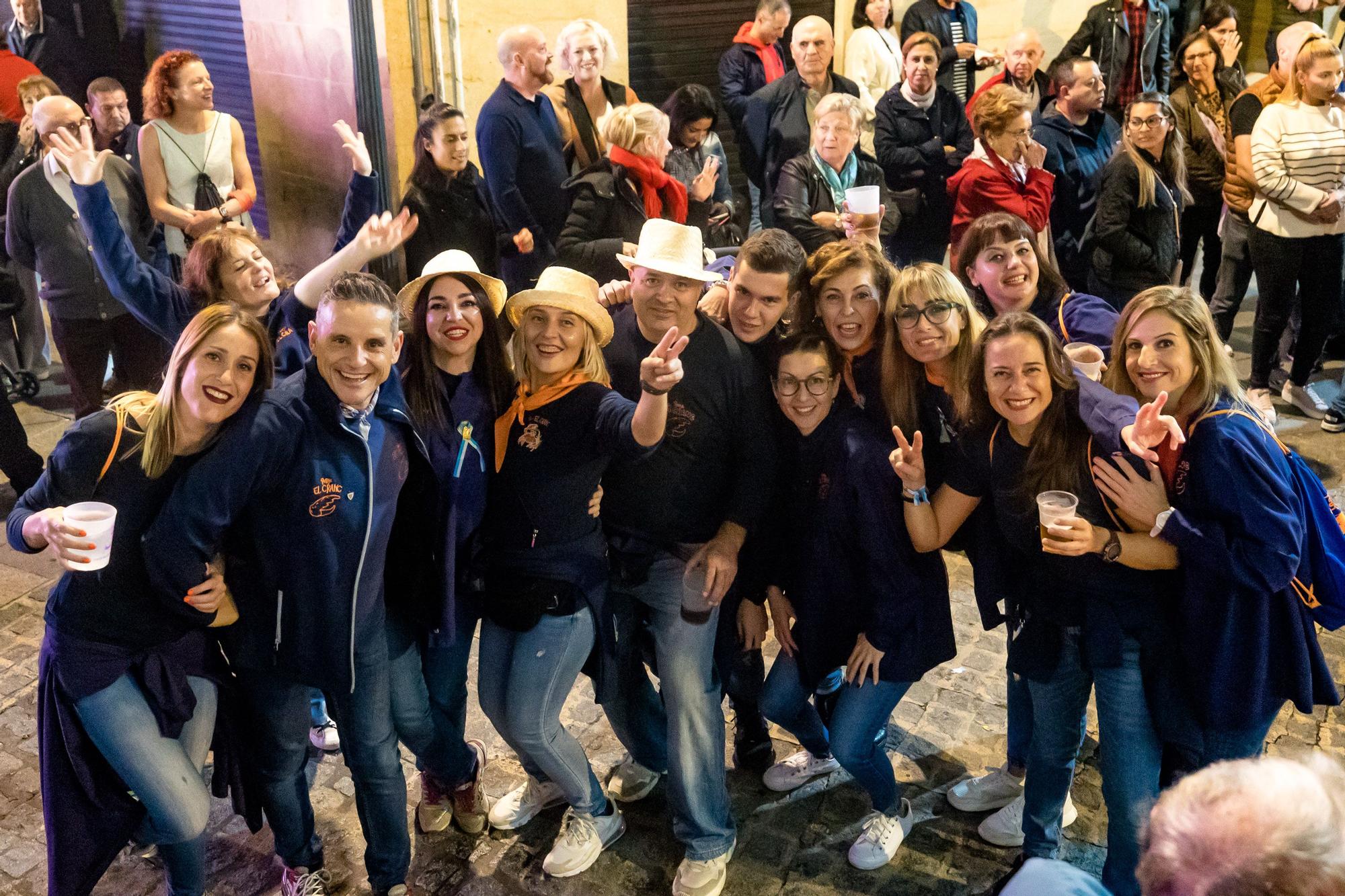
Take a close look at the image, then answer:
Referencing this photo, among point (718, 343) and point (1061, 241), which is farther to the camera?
point (1061, 241)

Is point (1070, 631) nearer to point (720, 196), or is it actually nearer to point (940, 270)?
point (940, 270)

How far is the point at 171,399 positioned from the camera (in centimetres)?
310

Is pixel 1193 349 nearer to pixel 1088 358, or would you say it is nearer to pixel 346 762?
pixel 1088 358

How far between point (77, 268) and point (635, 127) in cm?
312

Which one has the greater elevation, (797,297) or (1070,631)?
(797,297)

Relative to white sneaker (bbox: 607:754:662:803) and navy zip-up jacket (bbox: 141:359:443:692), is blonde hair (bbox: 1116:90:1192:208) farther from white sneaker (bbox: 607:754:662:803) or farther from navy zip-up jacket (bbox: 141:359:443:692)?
navy zip-up jacket (bbox: 141:359:443:692)

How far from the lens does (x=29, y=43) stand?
829 centimetres

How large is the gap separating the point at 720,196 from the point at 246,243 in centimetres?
340

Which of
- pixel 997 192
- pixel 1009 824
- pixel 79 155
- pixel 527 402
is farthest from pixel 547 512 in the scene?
pixel 997 192

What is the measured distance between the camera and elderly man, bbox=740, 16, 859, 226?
7133 millimetres

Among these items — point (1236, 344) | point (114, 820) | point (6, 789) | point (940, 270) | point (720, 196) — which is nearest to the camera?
point (114, 820)

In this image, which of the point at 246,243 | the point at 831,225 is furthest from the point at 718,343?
the point at 831,225

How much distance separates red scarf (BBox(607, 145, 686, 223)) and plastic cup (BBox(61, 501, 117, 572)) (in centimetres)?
342

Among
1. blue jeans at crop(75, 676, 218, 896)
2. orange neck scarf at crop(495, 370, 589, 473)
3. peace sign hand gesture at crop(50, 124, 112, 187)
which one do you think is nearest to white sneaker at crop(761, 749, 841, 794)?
orange neck scarf at crop(495, 370, 589, 473)
